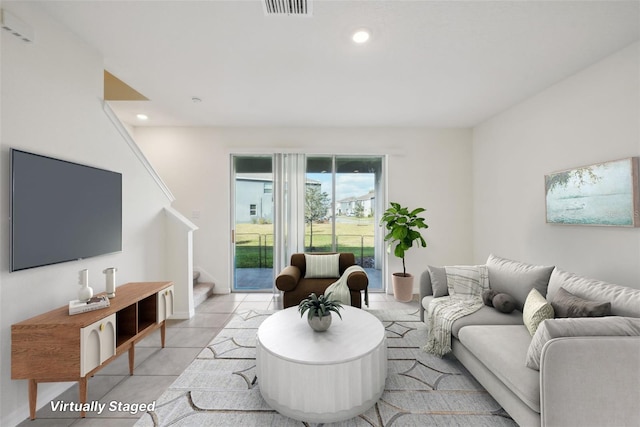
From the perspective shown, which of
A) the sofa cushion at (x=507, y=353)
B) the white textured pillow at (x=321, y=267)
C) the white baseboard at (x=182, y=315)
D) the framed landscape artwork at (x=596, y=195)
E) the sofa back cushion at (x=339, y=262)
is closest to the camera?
the sofa cushion at (x=507, y=353)

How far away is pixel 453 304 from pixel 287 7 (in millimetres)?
2879

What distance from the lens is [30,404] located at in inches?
65.7

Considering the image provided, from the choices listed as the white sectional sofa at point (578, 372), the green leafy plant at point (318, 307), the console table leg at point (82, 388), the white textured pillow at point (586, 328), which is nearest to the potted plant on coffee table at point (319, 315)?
the green leafy plant at point (318, 307)

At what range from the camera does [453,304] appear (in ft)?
8.27

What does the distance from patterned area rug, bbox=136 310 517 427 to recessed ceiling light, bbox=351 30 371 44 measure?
284 cm

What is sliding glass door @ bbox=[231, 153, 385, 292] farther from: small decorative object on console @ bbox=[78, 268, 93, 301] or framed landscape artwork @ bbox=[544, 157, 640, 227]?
small decorative object on console @ bbox=[78, 268, 93, 301]

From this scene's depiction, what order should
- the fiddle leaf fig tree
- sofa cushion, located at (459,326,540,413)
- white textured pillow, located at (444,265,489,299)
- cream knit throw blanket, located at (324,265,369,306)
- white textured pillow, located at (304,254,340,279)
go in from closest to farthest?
sofa cushion, located at (459,326,540,413), white textured pillow, located at (444,265,489,299), cream knit throw blanket, located at (324,265,369,306), white textured pillow, located at (304,254,340,279), the fiddle leaf fig tree

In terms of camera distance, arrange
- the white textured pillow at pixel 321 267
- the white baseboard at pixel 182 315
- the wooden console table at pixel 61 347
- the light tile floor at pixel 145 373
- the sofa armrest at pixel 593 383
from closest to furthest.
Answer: the sofa armrest at pixel 593 383 < the wooden console table at pixel 61 347 < the light tile floor at pixel 145 373 < the white baseboard at pixel 182 315 < the white textured pillow at pixel 321 267

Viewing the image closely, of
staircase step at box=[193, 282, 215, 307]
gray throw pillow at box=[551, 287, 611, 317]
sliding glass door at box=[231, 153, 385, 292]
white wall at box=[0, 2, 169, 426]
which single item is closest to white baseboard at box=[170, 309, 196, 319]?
staircase step at box=[193, 282, 215, 307]

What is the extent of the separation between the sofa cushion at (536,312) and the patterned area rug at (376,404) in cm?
62

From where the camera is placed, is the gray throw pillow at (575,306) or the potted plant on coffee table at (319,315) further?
the potted plant on coffee table at (319,315)

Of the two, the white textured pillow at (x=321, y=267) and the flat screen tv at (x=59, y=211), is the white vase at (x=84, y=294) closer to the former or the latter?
the flat screen tv at (x=59, y=211)

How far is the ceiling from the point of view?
190 centimetres

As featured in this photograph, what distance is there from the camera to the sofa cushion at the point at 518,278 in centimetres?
229
